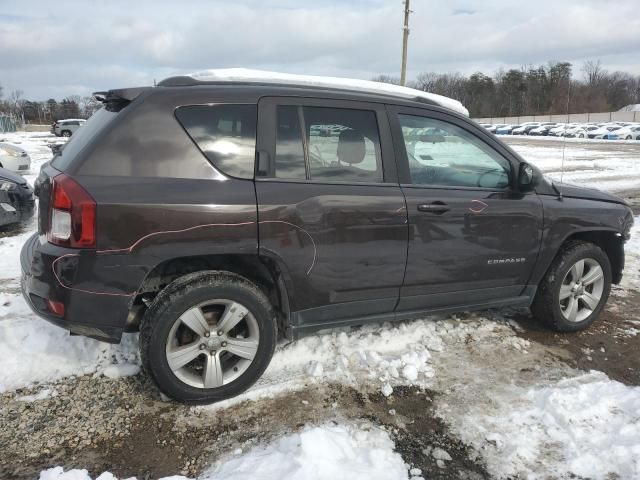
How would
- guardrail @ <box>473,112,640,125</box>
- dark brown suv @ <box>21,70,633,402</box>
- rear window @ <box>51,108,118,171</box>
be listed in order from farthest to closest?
1. guardrail @ <box>473,112,640,125</box>
2. rear window @ <box>51,108,118,171</box>
3. dark brown suv @ <box>21,70,633,402</box>

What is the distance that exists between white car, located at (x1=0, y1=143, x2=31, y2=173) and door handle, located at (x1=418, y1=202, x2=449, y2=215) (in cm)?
1010

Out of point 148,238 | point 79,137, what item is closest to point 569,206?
point 148,238

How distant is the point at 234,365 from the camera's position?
305 centimetres

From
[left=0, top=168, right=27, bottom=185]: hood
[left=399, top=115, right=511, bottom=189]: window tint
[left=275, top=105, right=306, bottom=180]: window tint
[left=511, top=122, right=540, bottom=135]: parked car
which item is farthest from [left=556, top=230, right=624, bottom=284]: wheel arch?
[left=511, top=122, right=540, bottom=135]: parked car

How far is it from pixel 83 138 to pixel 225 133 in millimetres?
845

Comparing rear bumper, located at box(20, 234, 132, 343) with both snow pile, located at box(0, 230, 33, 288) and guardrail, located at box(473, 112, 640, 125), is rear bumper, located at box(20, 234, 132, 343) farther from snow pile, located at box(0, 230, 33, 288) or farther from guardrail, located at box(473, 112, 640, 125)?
guardrail, located at box(473, 112, 640, 125)

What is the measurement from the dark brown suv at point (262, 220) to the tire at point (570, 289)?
0.90 ft

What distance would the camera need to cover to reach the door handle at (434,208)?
3.27m

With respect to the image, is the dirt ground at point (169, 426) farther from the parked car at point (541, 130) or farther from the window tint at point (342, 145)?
the parked car at point (541, 130)

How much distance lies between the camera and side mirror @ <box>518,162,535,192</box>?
362 cm

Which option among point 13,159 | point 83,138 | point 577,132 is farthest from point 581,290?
point 577,132

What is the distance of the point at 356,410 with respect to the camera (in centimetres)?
298

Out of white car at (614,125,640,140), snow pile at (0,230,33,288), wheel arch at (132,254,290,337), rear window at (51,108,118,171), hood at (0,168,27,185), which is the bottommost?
snow pile at (0,230,33,288)

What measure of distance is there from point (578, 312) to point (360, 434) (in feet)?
8.04
